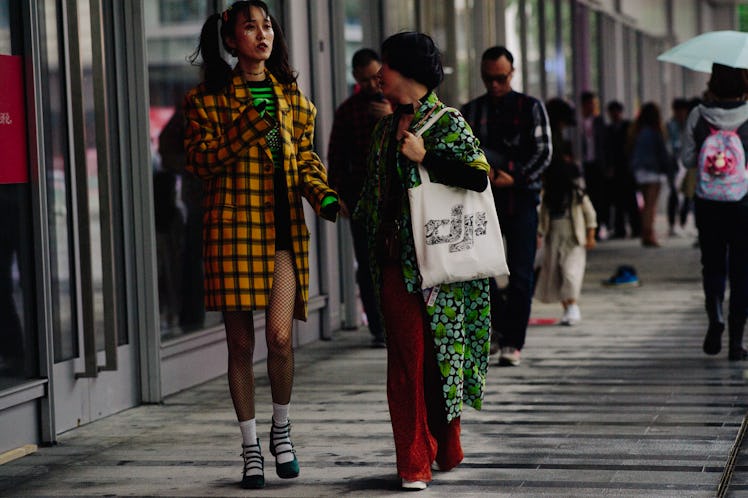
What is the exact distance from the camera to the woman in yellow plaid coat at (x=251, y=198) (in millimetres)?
5098

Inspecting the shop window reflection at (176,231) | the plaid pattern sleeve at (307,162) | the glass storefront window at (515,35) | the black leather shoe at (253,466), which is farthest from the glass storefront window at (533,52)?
the black leather shoe at (253,466)

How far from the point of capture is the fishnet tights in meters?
5.17

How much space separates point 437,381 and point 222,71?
1384 mm

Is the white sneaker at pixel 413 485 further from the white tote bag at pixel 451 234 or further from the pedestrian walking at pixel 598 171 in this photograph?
the pedestrian walking at pixel 598 171

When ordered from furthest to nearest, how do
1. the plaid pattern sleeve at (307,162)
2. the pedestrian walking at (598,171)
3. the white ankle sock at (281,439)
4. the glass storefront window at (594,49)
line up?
the glass storefront window at (594,49)
the pedestrian walking at (598,171)
the white ankle sock at (281,439)
the plaid pattern sleeve at (307,162)

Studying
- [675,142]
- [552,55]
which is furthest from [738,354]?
[675,142]

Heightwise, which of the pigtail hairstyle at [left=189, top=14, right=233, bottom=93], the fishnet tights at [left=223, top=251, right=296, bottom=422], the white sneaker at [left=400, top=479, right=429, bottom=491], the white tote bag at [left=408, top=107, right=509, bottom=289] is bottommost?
the white sneaker at [left=400, top=479, right=429, bottom=491]

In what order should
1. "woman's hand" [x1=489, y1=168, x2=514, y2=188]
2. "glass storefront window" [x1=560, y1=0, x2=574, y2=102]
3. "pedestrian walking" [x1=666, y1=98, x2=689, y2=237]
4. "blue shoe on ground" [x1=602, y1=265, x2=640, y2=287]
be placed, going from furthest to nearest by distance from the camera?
"glass storefront window" [x1=560, y1=0, x2=574, y2=102] < "pedestrian walking" [x1=666, y1=98, x2=689, y2=237] < "blue shoe on ground" [x1=602, y1=265, x2=640, y2=287] < "woman's hand" [x1=489, y1=168, x2=514, y2=188]

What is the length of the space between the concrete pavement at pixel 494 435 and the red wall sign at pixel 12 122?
1213 mm

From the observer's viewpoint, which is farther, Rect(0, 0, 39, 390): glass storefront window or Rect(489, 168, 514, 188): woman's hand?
Rect(489, 168, 514, 188): woman's hand

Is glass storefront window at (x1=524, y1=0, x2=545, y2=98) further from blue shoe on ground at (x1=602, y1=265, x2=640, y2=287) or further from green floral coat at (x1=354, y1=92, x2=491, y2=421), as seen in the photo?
green floral coat at (x1=354, y1=92, x2=491, y2=421)

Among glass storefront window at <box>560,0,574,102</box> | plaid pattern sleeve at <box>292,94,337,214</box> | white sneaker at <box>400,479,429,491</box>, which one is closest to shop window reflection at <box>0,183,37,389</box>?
plaid pattern sleeve at <box>292,94,337,214</box>

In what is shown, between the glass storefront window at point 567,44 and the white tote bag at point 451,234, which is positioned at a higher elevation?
the glass storefront window at point 567,44

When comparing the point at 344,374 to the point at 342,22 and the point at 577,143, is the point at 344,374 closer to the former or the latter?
the point at 342,22
